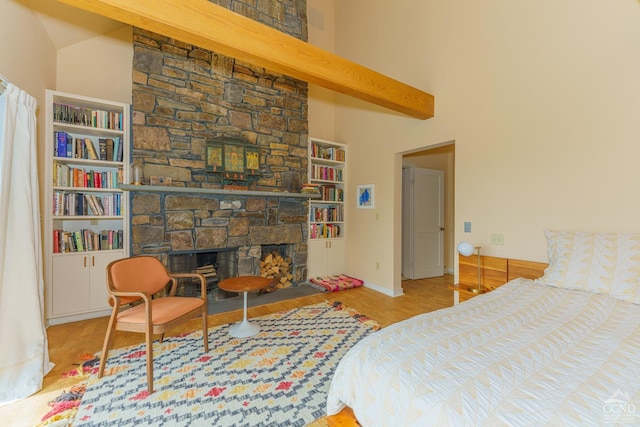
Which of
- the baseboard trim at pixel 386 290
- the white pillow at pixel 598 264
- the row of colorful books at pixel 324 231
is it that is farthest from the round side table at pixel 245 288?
the white pillow at pixel 598 264

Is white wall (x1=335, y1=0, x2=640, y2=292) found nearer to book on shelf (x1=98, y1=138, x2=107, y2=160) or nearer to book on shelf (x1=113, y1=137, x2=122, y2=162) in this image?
book on shelf (x1=113, y1=137, x2=122, y2=162)

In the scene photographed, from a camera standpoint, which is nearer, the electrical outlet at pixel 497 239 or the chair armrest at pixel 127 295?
the chair armrest at pixel 127 295

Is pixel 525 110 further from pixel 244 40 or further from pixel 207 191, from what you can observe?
pixel 207 191

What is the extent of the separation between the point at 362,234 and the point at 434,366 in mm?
3487

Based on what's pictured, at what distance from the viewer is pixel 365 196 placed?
4.41 meters

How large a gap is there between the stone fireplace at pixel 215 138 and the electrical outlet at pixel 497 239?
2.56m

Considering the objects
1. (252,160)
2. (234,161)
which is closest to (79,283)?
(234,161)

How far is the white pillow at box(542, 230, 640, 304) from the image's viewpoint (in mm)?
1690

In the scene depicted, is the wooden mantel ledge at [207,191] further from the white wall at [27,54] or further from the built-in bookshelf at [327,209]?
the white wall at [27,54]

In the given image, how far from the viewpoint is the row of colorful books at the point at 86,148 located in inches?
113

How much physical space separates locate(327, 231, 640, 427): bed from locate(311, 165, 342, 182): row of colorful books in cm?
323

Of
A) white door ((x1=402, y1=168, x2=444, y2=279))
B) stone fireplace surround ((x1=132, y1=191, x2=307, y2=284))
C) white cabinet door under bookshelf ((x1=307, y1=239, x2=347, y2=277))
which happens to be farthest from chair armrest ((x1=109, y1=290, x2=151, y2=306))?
white door ((x1=402, y1=168, x2=444, y2=279))

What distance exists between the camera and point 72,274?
9.46 feet

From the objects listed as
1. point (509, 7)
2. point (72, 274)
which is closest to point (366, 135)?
point (509, 7)
